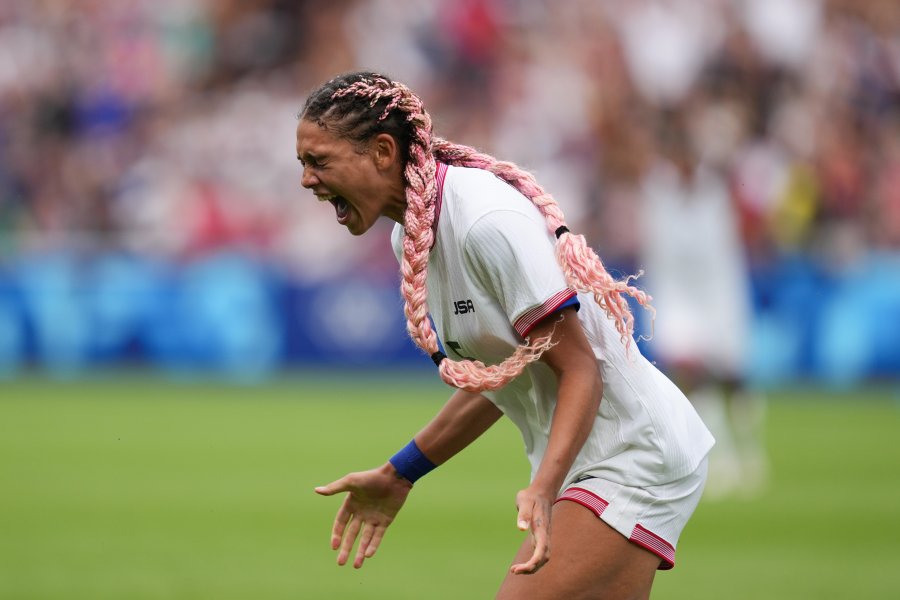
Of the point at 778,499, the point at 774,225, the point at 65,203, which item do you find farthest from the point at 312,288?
the point at 778,499

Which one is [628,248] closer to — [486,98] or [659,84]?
[659,84]

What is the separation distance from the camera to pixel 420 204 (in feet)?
14.2

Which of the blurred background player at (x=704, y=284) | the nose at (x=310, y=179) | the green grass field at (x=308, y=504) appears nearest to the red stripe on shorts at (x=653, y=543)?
the nose at (x=310, y=179)

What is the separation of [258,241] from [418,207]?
14.8 m

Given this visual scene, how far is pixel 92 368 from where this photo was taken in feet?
59.4

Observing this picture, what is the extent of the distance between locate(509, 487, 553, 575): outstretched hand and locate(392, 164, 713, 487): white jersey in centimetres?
49

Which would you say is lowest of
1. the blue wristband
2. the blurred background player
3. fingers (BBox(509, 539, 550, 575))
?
fingers (BBox(509, 539, 550, 575))

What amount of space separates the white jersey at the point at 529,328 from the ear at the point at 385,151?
153mm

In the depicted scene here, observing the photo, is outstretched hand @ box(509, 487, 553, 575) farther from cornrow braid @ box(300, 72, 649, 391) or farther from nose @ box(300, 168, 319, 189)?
nose @ box(300, 168, 319, 189)

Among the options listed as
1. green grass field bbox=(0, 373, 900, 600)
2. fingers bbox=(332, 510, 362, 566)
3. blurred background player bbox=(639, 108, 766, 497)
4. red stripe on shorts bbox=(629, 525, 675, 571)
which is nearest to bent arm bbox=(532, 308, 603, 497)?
red stripe on shorts bbox=(629, 525, 675, 571)

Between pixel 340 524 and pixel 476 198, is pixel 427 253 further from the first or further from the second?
pixel 340 524

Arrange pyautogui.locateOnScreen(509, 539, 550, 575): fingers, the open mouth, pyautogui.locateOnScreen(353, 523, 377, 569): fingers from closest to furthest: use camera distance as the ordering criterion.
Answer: pyautogui.locateOnScreen(509, 539, 550, 575): fingers, the open mouth, pyautogui.locateOnScreen(353, 523, 377, 569): fingers

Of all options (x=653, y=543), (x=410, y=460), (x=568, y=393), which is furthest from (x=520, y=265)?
(x=410, y=460)

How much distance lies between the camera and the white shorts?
4.40 m
